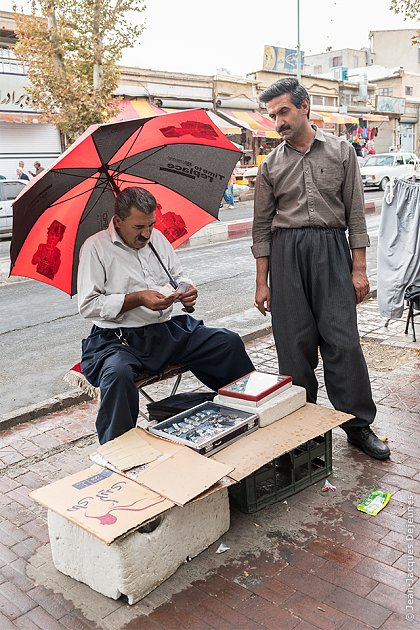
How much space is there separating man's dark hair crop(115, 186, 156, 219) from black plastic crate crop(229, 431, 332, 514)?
1.52 meters

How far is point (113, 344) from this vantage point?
136 inches

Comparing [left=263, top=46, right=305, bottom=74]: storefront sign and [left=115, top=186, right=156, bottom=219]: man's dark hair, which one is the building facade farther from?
[left=115, top=186, right=156, bottom=219]: man's dark hair

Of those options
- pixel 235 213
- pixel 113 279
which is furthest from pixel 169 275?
pixel 235 213

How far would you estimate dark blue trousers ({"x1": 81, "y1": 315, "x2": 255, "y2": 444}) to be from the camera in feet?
10.2

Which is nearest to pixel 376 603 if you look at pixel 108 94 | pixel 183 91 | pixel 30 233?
pixel 30 233

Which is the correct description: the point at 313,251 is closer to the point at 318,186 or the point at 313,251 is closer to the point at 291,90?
the point at 318,186

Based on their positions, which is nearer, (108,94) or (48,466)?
(48,466)

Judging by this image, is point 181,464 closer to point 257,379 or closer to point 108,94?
point 257,379

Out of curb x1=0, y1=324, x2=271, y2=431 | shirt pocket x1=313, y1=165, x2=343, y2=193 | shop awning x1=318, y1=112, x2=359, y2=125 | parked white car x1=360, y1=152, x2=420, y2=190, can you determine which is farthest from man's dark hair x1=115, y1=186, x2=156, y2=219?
shop awning x1=318, y1=112, x2=359, y2=125

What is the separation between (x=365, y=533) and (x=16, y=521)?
1767 millimetres

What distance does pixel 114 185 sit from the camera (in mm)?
3760

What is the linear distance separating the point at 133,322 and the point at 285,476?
1.21m

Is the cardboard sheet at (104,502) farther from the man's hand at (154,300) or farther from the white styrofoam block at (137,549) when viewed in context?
the man's hand at (154,300)

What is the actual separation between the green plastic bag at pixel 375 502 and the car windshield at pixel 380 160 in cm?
2426
